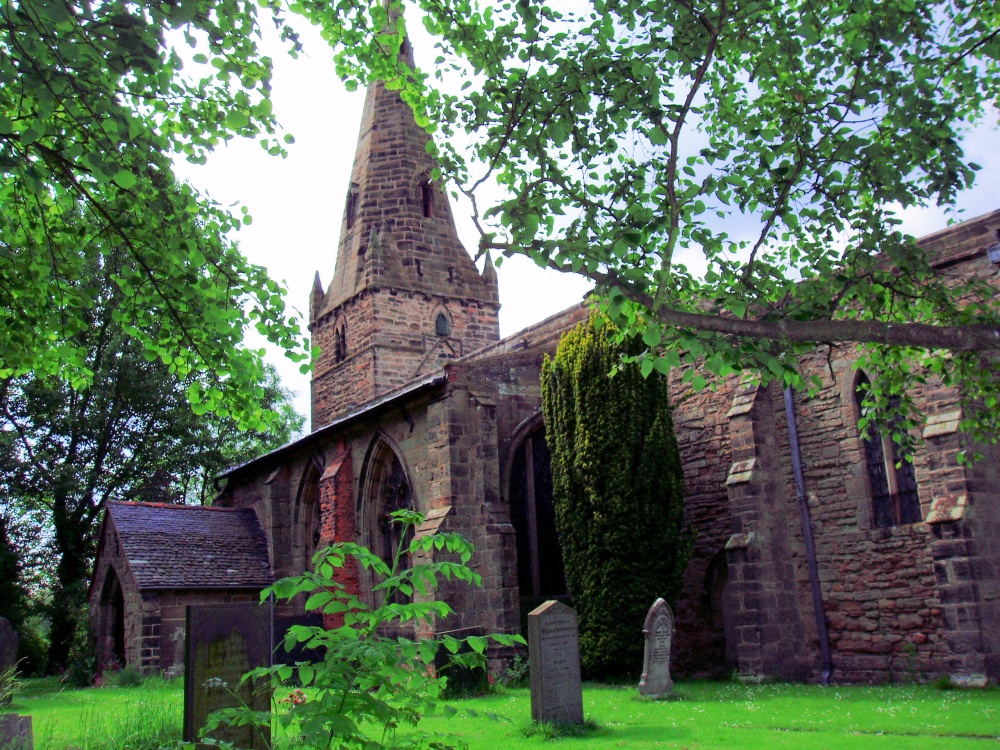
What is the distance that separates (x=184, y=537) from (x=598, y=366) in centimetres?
1345

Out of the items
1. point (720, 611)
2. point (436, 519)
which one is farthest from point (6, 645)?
point (720, 611)

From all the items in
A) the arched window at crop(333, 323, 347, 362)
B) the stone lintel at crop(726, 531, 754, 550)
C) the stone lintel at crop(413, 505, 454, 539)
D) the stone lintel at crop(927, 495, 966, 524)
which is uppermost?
the arched window at crop(333, 323, 347, 362)

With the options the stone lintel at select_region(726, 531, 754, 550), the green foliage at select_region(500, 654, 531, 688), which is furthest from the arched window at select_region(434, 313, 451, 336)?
the stone lintel at select_region(726, 531, 754, 550)

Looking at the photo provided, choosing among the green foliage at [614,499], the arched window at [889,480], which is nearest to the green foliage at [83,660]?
the green foliage at [614,499]

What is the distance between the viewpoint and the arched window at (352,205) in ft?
102

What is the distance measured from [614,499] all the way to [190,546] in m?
13.1

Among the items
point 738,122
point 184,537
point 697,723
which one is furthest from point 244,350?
point 184,537

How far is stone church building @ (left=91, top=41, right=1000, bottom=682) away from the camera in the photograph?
481 inches

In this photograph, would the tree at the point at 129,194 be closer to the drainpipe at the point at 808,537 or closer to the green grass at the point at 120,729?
the green grass at the point at 120,729

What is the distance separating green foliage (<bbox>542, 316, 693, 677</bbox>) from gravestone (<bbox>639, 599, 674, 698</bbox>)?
1180 millimetres

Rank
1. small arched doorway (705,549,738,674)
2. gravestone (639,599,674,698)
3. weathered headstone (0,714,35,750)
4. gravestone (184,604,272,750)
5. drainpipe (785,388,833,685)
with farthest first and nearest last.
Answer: small arched doorway (705,549,738,674) → drainpipe (785,388,833,685) → gravestone (639,599,674,698) → weathered headstone (0,714,35,750) → gravestone (184,604,272,750)

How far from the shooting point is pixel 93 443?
3131cm

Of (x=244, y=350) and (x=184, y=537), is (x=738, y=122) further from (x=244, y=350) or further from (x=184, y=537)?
(x=184, y=537)

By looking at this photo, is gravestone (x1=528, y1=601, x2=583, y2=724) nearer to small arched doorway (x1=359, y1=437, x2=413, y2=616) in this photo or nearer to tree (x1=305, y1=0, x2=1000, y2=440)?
tree (x1=305, y1=0, x2=1000, y2=440)
